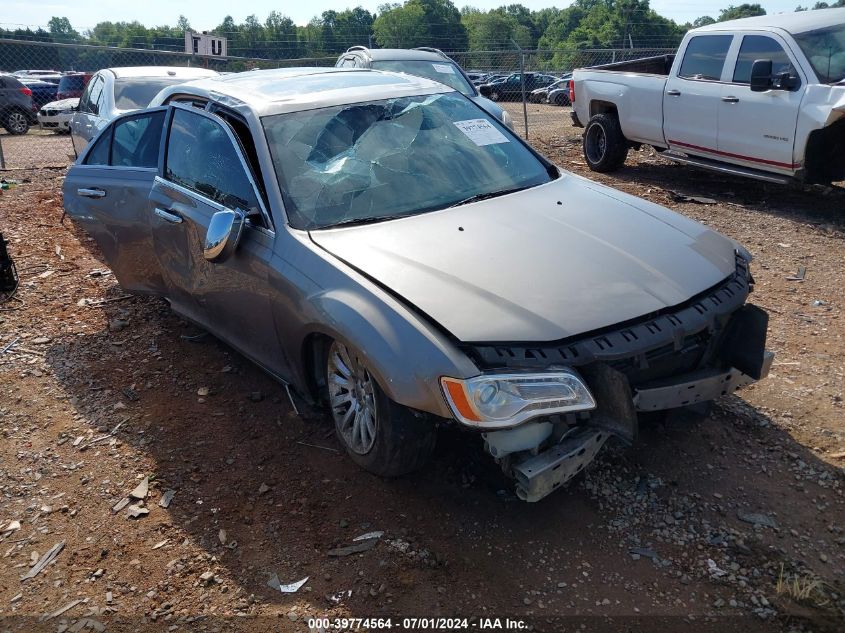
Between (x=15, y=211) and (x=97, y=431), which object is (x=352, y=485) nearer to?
(x=97, y=431)

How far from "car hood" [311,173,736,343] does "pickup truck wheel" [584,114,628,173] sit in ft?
21.0

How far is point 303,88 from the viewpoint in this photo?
4.34 metres

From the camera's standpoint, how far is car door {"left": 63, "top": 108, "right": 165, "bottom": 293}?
4.84m

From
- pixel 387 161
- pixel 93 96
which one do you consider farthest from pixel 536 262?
pixel 93 96

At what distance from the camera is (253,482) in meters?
3.58

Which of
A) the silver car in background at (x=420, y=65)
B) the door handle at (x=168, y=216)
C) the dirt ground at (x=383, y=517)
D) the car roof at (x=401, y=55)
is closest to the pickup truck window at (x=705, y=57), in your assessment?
the silver car in background at (x=420, y=65)

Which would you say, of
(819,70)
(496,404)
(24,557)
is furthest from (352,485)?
(819,70)

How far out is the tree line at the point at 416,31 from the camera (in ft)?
103

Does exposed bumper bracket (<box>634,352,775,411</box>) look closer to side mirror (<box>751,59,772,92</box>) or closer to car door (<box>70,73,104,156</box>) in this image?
side mirror (<box>751,59,772,92</box>)

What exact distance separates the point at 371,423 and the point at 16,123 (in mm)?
20292

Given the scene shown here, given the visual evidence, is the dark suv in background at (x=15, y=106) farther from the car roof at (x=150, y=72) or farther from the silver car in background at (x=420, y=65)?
the silver car in background at (x=420, y=65)

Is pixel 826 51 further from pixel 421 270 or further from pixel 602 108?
pixel 421 270

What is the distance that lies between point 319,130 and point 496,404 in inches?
78.3

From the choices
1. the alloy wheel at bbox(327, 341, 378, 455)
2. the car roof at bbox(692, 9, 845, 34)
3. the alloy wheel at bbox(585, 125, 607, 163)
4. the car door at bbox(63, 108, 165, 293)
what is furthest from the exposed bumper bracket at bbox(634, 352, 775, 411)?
the alloy wheel at bbox(585, 125, 607, 163)
